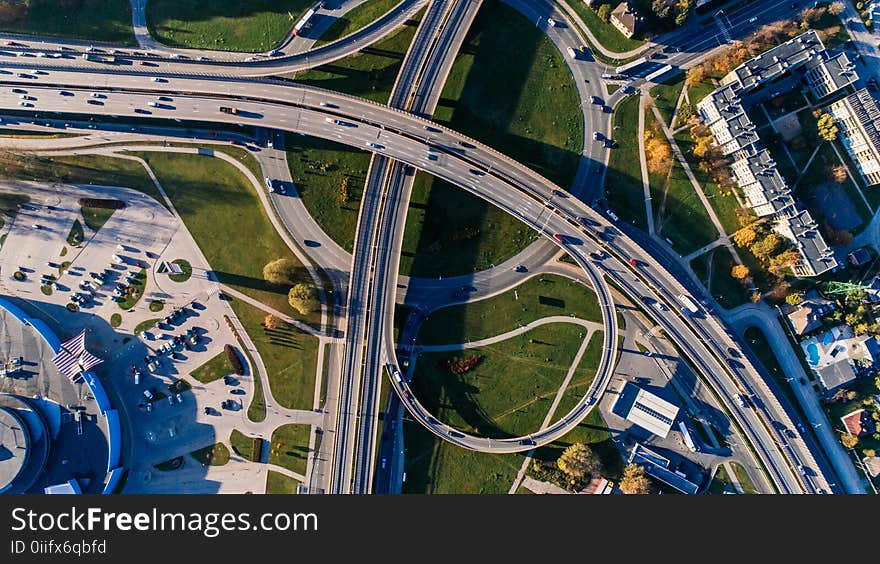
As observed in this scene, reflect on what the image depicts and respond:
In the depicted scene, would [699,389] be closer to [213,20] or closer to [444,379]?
[444,379]

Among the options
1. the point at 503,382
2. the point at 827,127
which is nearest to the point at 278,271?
the point at 503,382

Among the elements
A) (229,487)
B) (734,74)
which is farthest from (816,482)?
(229,487)

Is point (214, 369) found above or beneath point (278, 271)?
beneath

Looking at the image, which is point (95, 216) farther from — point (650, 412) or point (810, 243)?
point (810, 243)

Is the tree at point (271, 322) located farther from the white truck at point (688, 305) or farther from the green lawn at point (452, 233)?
the white truck at point (688, 305)

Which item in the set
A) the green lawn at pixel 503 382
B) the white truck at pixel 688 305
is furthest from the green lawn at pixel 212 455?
the white truck at pixel 688 305

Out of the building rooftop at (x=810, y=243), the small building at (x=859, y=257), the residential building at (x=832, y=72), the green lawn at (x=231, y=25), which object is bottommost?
the small building at (x=859, y=257)

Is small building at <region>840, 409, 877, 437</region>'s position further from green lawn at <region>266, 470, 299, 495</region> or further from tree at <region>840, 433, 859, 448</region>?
green lawn at <region>266, 470, 299, 495</region>
